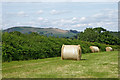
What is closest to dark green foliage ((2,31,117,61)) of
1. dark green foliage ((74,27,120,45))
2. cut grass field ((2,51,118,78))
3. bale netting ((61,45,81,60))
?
bale netting ((61,45,81,60))

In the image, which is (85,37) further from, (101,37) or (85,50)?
(85,50)

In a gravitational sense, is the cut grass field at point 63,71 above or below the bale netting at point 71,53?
below

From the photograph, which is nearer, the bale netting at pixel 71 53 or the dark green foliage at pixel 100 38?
the bale netting at pixel 71 53

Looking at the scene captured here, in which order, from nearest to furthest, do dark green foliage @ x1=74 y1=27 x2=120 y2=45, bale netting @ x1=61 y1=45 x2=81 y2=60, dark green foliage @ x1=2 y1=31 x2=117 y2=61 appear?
bale netting @ x1=61 y1=45 x2=81 y2=60 < dark green foliage @ x1=2 y1=31 x2=117 y2=61 < dark green foliage @ x1=74 y1=27 x2=120 y2=45

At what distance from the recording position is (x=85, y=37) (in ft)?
276

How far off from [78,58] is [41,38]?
7.54 meters

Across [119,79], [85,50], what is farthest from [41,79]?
[85,50]

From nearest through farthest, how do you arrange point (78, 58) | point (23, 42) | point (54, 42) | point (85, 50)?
1. point (78, 58)
2. point (23, 42)
3. point (54, 42)
4. point (85, 50)

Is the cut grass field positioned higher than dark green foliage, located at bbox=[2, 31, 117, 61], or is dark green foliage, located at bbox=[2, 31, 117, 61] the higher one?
dark green foliage, located at bbox=[2, 31, 117, 61]

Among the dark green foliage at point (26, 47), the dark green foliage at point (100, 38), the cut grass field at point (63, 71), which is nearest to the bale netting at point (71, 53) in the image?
the cut grass field at point (63, 71)

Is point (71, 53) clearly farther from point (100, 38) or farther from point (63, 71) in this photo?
point (100, 38)

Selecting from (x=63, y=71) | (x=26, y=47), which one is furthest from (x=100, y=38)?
(x=63, y=71)

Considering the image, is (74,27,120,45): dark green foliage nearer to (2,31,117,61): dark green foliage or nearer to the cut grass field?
(2,31,117,61): dark green foliage

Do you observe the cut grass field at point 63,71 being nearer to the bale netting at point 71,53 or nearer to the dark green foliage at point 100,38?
the bale netting at point 71,53
